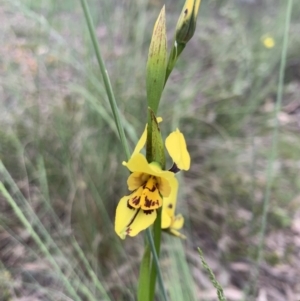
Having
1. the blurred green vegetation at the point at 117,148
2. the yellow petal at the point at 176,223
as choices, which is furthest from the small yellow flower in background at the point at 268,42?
the yellow petal at the point at 176,223

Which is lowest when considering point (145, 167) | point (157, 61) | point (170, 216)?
point (170, 216)

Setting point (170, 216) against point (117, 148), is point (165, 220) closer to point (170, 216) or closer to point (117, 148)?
point (170, 216)

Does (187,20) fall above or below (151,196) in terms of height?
above

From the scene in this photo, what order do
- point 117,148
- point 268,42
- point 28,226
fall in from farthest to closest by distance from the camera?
point 268,42 < point 117,148 < point 28,226

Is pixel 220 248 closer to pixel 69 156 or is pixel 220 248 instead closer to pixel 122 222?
pixel 69 156

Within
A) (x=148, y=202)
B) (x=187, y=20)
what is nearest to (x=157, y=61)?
(x=187, y=20)

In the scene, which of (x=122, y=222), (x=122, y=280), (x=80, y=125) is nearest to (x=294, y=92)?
(x=80, y=125)

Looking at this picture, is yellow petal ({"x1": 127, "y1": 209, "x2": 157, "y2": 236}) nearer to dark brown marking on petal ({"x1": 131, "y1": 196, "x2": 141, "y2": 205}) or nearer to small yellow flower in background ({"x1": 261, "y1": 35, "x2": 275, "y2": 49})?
dark brown marking on petal ({"x1": 131, "y1": 196, "x2": 141, "y2": 205})

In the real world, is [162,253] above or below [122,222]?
below
